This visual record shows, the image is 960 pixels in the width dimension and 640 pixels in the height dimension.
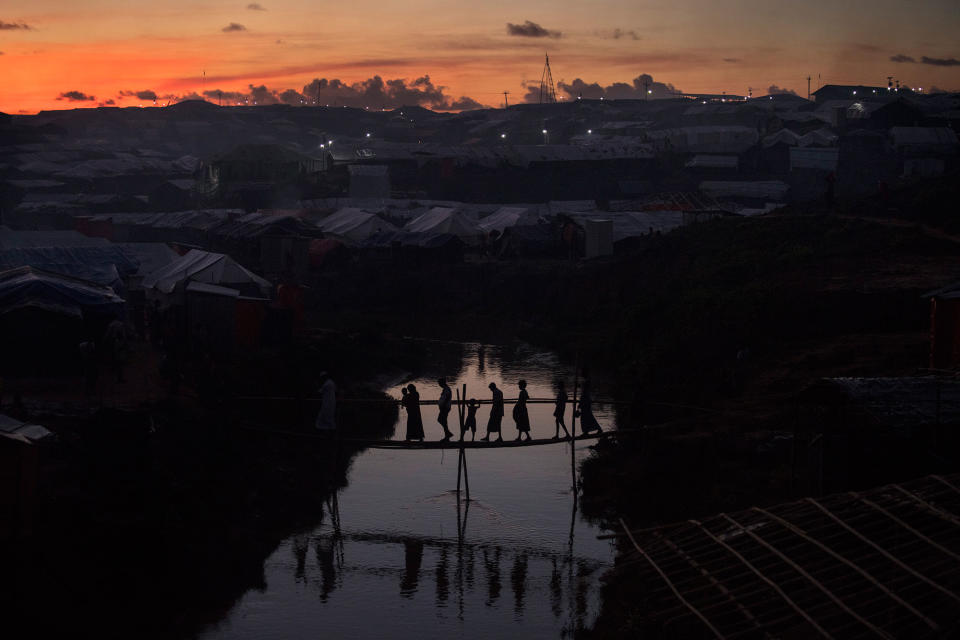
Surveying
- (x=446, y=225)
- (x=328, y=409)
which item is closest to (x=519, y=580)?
(x=328, y=409)

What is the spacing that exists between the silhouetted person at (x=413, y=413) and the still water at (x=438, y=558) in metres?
1.33

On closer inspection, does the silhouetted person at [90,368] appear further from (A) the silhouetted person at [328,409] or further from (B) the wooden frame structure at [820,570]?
(B) the wooden frame structure at [820,570]

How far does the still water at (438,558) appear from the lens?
14367mm

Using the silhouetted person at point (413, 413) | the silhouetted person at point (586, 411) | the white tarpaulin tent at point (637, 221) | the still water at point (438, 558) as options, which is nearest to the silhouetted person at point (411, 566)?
the still water at point (438, 558)

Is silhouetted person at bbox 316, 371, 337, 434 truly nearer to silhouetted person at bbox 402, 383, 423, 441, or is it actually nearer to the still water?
silhouetted person at bbox 402, 383, 423, 441

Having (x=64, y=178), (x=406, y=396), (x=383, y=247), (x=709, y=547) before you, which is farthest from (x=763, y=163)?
(x=709, y=547)

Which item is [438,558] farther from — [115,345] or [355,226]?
[355,226]

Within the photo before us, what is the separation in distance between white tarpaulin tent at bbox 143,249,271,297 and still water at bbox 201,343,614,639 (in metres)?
7.90

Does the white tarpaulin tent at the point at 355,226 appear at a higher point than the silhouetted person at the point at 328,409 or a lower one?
higher

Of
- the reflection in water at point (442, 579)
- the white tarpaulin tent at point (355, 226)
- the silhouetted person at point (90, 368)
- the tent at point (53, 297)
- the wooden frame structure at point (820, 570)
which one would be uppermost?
the white tarpaulin tent at point (355, 226)

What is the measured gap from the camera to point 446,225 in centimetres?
4538

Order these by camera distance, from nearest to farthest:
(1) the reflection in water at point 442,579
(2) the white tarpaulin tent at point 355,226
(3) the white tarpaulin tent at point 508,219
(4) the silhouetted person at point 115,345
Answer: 1. (1) the reflection in water at point 442,579
2. (4) the silhouetted person at point 115,345
3. (2) the white tarpaulin tent at point 355,226
4. (3) the white tarpaulin tent at point 508,219

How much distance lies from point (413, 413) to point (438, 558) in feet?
8.57

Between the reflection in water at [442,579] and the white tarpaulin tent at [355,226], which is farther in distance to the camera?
the white tarpaulin tent at [355,226]
